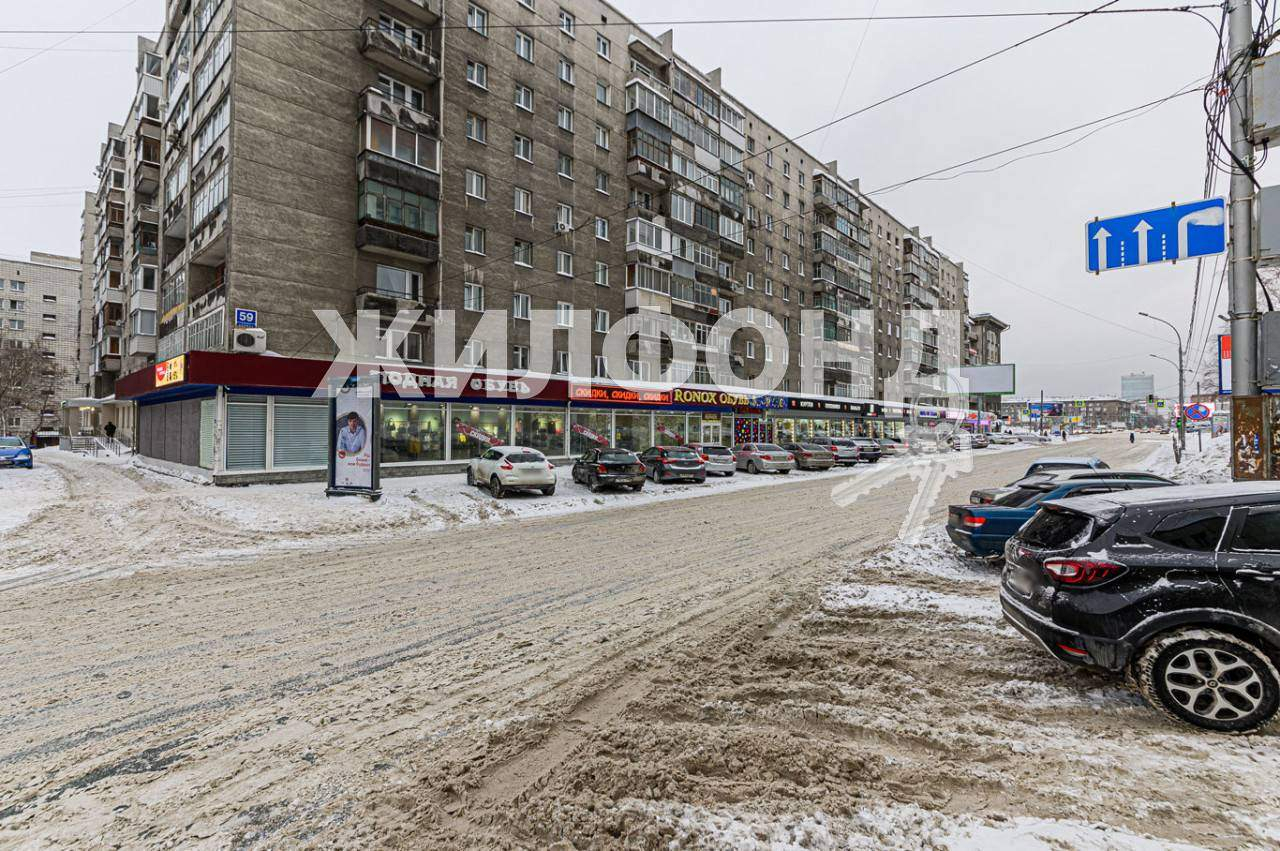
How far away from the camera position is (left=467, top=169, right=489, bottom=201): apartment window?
24.2m

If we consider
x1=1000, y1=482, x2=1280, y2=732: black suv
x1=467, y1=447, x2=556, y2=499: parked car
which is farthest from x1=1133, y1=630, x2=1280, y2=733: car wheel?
x1=467, y1=447, x2=556, y2=499: parked car

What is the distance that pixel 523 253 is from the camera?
Result: 25.7 meters

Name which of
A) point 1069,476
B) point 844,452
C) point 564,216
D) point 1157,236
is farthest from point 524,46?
point 1069,476

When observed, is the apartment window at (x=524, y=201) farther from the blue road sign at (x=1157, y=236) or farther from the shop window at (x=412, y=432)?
the blue road sign at (x=1157, y=236)

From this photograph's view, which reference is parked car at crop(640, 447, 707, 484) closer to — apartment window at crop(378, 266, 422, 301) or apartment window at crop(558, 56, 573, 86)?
apartment window at crop(378, 266, 422, 301)

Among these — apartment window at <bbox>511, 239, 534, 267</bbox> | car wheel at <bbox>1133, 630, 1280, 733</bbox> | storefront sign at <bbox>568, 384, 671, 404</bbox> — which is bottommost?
car wheel at <bbox>1133, 630, 1280, 733</bbox>

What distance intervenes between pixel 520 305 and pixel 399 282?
5.28m

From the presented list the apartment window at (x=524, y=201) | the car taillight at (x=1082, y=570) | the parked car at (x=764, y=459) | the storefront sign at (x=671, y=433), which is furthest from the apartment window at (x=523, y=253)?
the car taillight at (x=1082, y=570)

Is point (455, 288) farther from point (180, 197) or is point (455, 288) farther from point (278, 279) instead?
point (180, 197)

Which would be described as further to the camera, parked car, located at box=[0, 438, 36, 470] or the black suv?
parked car, located at box=[0, 438, 36, 470]

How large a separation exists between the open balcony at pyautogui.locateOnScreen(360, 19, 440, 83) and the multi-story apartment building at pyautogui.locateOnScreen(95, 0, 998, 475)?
0.10 meters

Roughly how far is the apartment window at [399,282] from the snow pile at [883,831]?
71.1 feet

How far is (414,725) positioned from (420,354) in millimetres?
20408

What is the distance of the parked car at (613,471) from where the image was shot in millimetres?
18203
